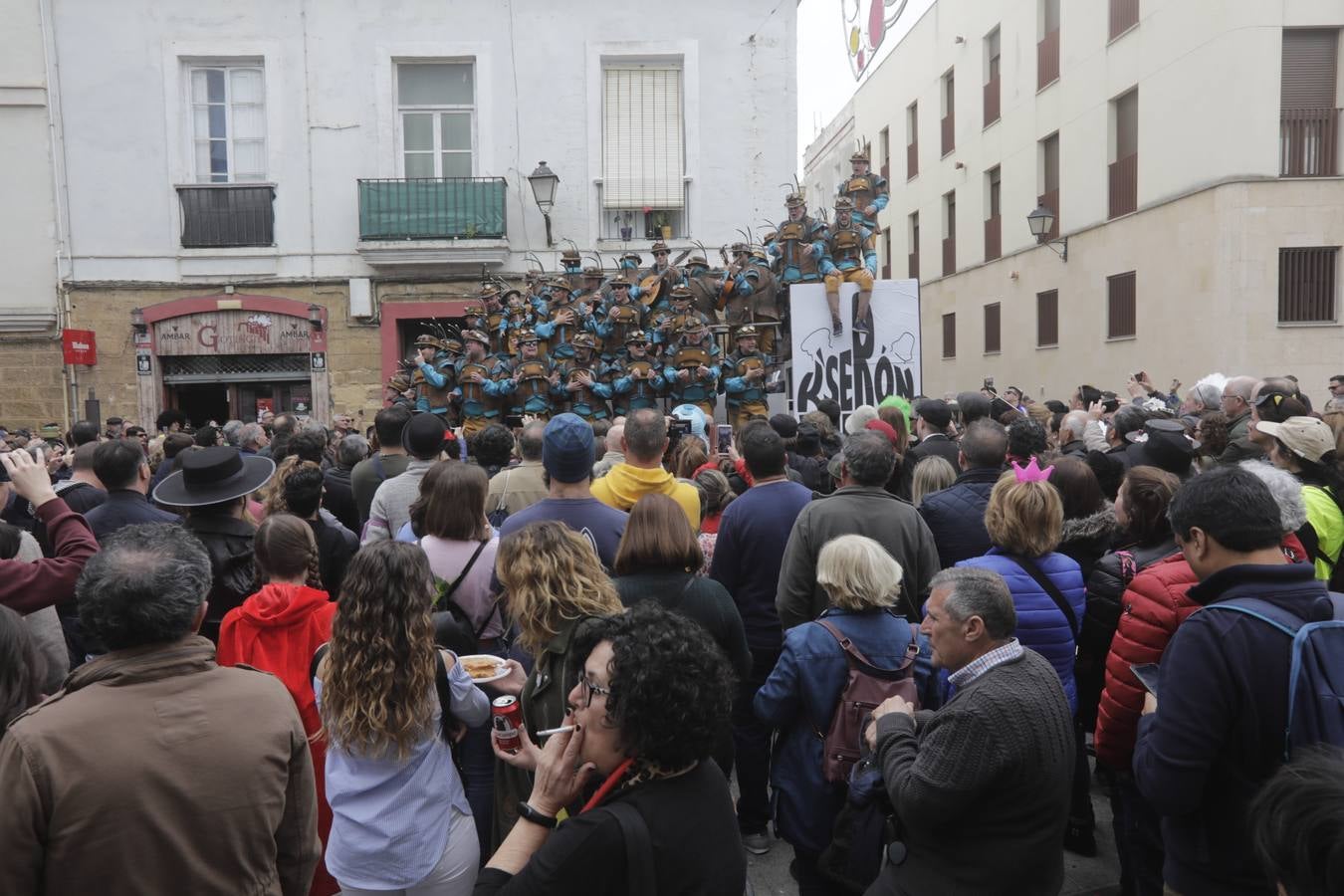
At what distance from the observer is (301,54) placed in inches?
579

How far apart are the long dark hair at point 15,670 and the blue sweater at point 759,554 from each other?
2.81 m

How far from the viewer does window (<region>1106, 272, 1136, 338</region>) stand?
717 inches

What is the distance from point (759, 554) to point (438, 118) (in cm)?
1295

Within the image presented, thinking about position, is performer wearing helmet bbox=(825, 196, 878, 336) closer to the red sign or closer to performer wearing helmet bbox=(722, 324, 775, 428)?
performer wearing helmet bbox=(722, 324, 775, 428)

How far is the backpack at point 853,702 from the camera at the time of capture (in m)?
3.08

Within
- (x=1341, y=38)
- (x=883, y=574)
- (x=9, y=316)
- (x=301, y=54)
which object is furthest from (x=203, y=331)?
(x=1341, y=38)

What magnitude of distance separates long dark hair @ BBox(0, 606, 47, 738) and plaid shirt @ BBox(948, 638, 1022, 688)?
92.8 inches

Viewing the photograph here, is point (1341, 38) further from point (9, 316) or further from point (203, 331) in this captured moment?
point (9, 316)

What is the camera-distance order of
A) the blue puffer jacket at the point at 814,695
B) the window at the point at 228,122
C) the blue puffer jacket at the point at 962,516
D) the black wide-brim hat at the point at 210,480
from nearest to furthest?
the blue puffer jacket at the point at 814,695 < the black wide-brim hat at the point at 210,480 < the blue puffer jacket at the point at 962,516 < the window at the point at 228,122

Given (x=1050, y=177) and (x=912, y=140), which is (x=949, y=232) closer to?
(x=912, y=140)

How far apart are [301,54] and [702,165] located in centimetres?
653

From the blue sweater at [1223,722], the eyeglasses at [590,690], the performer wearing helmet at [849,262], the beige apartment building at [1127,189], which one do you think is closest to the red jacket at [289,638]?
the eyeglasses at [590,690]

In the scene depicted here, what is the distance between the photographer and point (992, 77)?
23609mm

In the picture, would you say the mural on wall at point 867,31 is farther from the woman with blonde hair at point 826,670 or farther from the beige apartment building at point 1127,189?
the woman with blonde hair at point 826,670
